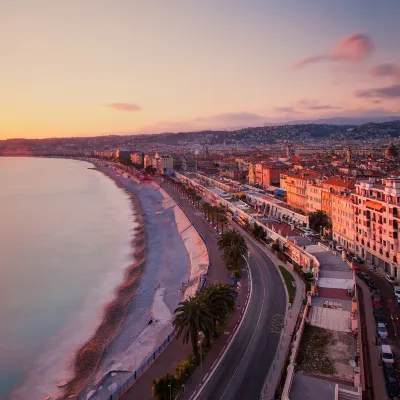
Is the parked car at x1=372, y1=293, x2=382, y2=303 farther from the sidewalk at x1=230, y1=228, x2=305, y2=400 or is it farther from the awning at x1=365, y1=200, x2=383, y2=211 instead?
the awning at x1=365, y1=200, x2=383, y2=211

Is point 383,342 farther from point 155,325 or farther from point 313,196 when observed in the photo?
point 313,196

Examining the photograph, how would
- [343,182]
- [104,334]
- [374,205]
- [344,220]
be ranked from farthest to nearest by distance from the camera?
[343,182]
[344,220]
[374,205]
[104,334]

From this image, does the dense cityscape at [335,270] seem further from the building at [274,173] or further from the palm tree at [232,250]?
the building at [274,173]

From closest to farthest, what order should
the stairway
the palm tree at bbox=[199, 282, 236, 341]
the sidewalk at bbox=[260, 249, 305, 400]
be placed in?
the stairway
the sidewalk at bbox=[260, 249, 305, 400]
the palm tree at bbox=[199, 282, 236, 341]

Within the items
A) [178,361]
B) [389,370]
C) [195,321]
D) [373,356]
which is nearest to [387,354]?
[373,356]

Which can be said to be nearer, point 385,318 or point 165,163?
point 385,318

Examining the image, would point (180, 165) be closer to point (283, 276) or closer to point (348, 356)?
point (283, 276)

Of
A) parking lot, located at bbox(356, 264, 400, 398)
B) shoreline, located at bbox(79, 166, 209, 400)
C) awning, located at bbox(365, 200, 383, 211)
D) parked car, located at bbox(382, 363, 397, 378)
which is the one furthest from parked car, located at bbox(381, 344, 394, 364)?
awning, located at bbox(365, 200, 383, 211)
